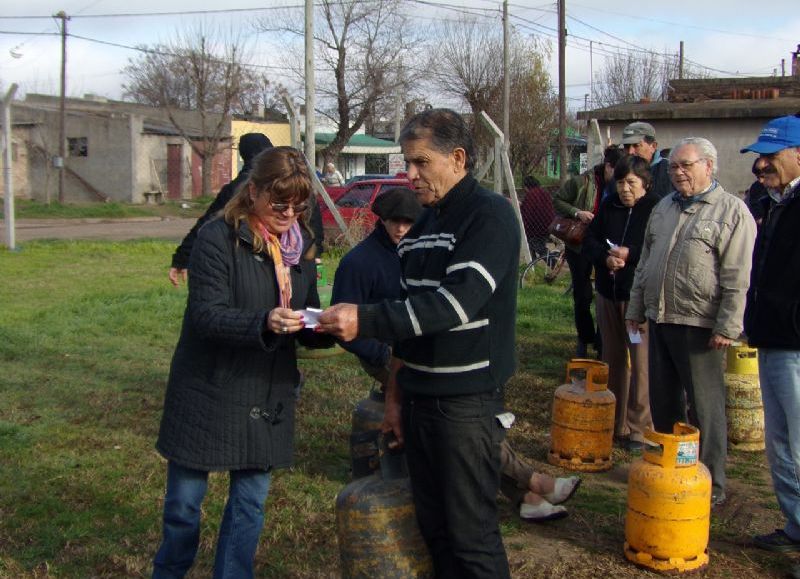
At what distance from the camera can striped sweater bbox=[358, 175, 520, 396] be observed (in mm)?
2938

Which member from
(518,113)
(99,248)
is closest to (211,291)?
(99,248)

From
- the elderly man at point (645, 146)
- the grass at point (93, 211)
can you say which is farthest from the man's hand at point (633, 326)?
the grass at point (93, 211)

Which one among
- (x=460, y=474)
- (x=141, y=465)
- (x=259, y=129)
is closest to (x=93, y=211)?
(x=259, y=129)

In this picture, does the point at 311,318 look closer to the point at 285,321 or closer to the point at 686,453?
the point at 285,321

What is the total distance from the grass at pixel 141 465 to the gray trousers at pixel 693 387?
41 cm

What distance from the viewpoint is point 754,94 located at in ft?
55.1

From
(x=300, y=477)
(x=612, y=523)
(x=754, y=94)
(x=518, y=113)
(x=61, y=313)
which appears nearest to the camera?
(x=612, y=523)

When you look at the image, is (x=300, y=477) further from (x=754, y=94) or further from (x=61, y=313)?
(x=754, y=94)

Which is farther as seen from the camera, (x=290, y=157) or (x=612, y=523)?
(x=612, y=523)

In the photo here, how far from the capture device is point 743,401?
6.15m

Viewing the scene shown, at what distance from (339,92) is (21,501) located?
3711 cm

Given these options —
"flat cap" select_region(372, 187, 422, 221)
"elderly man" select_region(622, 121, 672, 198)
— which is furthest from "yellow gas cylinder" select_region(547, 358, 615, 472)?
"elderly man" select_region(622, 121, 672, 198)

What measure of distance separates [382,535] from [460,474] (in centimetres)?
41

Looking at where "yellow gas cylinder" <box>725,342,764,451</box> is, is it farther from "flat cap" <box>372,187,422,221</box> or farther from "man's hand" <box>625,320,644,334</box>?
"flat cap" <box>372,187,422,221</box>
